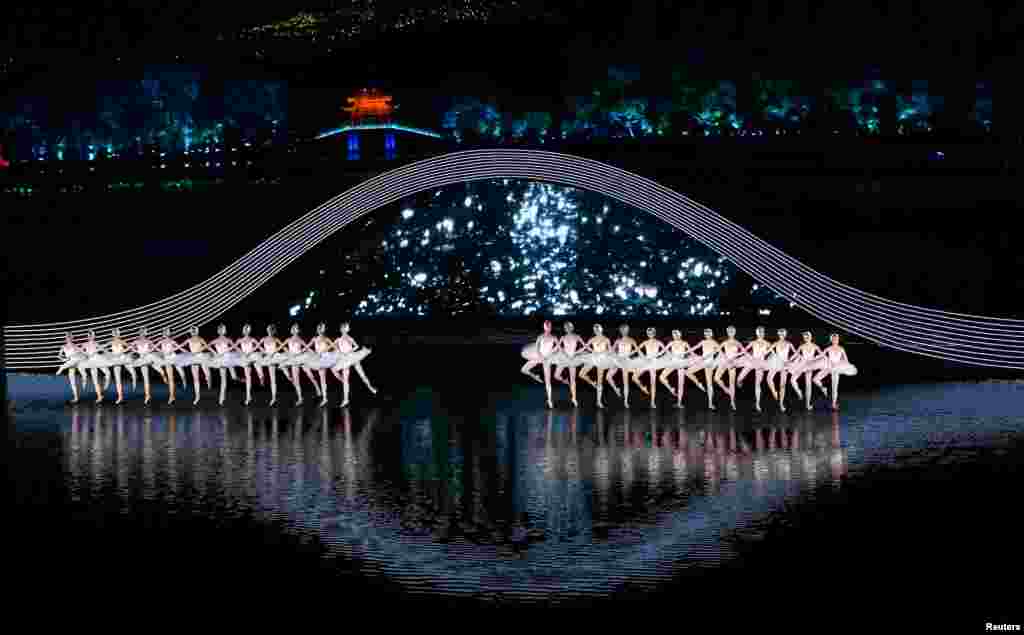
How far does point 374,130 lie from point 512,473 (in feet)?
50.7

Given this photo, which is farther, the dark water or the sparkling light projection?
the sparkling light projection

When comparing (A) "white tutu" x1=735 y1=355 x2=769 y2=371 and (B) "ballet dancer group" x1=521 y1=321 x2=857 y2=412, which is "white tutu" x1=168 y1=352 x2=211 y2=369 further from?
(A) "white tutu" x1=735 y1=355 x2=769 y2=371

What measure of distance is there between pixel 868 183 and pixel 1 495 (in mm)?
18332

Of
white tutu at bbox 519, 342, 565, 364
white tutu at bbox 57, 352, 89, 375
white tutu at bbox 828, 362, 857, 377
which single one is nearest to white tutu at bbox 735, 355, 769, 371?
white tutu at bbox 828, 362, 857, 377

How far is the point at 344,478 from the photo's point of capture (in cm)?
1242

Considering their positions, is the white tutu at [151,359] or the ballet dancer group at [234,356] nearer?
the ballet dancer group at [234,356]

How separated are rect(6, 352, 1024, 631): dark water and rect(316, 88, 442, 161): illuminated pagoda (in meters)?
10.6

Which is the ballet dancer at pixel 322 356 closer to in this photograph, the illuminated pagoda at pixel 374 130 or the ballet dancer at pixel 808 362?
the ballet dancer at pixel 808 362

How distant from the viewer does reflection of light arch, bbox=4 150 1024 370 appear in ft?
71.7

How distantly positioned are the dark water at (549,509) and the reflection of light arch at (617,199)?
4.74 m

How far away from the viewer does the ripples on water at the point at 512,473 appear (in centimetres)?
944

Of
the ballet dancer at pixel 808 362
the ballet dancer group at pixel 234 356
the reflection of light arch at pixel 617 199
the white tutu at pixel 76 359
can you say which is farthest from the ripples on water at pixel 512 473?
the reflection of light arch at pixel 617 199

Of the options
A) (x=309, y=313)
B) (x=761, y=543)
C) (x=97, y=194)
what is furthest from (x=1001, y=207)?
(x=97, y=194)

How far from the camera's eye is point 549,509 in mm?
10953
